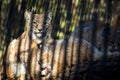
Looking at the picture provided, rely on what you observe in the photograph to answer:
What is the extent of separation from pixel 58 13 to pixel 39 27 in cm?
25

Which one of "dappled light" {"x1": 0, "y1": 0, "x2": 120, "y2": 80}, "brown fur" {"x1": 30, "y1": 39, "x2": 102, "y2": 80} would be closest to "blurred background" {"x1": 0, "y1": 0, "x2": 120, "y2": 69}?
"dappled light" {"x1": 0, "y1": 0, "x2": 120, "y2": 80}

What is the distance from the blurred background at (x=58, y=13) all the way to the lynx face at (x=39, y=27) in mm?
57

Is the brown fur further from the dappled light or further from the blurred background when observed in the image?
the blurred background

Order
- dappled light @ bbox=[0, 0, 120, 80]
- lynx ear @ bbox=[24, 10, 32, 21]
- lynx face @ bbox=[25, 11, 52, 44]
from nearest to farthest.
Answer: dappled light @ bbox=[0, 0, 120, 80] → lynx face @ bbox=[25, 11, 52, 44] → lynx ear @ bbox=[24, 10, 32, 21]

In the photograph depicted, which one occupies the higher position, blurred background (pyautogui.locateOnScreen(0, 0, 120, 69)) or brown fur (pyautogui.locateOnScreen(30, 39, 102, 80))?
blurred background (pyautogui.locateOnScreen(0, 0, 120, 69))

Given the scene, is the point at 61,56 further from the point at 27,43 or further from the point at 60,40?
the point at 27,43

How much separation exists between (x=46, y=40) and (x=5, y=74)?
658 mm

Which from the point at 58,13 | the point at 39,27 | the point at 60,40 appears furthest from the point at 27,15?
the point at 60,40

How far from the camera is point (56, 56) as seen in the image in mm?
3941

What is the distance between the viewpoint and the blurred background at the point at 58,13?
3.79 m

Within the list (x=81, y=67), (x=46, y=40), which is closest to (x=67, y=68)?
(x=81, y=67)

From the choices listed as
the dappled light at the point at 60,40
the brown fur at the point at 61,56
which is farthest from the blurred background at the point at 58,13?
the brown fur at the point at 61,56

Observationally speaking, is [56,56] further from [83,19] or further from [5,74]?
[5,74]

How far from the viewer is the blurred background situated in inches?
149
